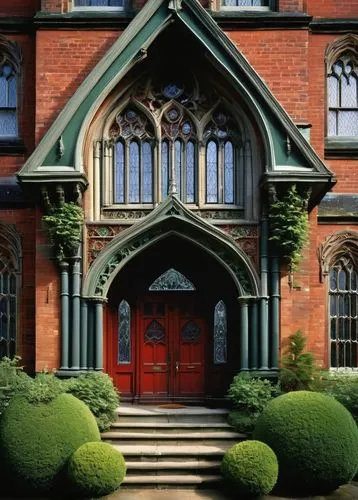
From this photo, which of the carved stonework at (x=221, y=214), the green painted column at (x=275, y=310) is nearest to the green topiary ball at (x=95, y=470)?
the green painted column at (x=275, y=310)

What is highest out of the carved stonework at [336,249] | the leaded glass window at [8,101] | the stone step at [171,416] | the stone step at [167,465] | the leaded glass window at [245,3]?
the leaded glass window at [245,3]

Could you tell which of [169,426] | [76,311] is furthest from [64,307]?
[169,426]

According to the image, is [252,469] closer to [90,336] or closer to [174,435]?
[174,435]

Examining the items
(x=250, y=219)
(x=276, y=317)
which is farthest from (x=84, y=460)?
(x=250, y=219)

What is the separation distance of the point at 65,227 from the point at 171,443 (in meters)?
4.63

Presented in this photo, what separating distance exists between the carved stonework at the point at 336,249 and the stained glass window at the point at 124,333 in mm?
4338

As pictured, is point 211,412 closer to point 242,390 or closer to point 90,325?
point 242,390

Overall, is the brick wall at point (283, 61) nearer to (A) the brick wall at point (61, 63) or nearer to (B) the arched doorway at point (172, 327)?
(A) the brick wall at point (61, 63)

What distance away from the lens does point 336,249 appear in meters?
16.8

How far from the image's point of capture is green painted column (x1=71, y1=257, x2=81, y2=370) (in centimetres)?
1528

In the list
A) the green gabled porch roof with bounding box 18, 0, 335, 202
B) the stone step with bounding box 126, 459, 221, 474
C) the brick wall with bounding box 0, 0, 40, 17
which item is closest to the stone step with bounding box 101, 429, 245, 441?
the stone step with bounding box 126, 459, 221, 474

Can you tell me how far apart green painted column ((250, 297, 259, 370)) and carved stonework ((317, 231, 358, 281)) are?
2071 mm

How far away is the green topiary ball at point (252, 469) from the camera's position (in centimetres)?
1211

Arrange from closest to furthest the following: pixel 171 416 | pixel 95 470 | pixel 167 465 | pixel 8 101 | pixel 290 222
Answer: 1. pixel 95 470
2. pixel 167 465
3. pixel 290 222
4. pixel 171 416
5. pixel 8 101
